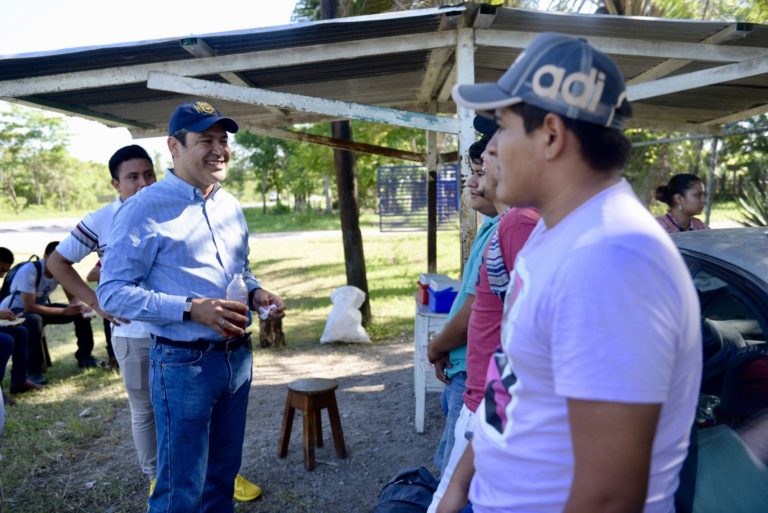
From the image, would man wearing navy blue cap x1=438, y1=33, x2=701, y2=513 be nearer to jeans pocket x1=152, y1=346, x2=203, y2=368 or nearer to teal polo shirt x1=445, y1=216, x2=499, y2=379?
teal polo shirt x1=445, y1=216, x2=499, y2=379

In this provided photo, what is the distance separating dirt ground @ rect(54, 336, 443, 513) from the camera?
3881 millimetres

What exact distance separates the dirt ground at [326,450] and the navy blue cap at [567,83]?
324cm

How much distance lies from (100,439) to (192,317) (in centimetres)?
333

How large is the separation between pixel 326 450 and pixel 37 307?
408 cm

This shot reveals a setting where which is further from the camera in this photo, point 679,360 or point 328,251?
point 328,251

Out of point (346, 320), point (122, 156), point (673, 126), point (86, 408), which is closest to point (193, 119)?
point (122, 156)

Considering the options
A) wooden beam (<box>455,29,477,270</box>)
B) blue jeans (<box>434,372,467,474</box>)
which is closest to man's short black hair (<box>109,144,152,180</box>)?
wooden beam (<box>455,29,477,270</box>)

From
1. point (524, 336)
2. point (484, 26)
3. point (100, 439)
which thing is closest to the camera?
point (524, 336)

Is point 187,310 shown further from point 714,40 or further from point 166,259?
point 714,40

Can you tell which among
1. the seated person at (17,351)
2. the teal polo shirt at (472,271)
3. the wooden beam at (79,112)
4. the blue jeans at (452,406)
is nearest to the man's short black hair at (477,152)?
the teal polo shirt at (472,271)

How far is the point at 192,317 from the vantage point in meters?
2.39

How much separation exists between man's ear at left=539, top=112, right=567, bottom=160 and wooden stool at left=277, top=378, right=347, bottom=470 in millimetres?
3391

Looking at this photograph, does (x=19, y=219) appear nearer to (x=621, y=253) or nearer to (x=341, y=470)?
(x=341, y=470)

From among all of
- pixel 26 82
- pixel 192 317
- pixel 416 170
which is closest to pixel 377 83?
pixel 26 82
